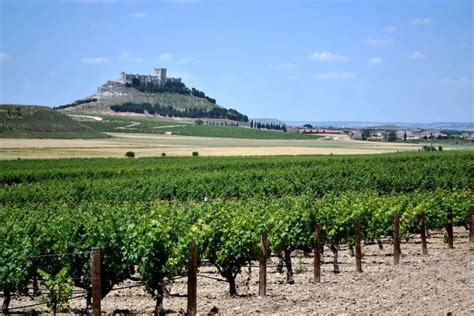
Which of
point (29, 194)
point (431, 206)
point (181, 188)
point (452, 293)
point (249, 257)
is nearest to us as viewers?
point (452, 293)

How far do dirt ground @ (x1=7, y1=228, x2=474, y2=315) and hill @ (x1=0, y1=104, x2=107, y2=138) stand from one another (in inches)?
3050

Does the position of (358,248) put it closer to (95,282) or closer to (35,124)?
(95,282)

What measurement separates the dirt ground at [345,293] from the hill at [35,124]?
77.5 meters

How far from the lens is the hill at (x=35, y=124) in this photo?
92.3m

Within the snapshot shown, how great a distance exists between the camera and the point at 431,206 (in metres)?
22.6

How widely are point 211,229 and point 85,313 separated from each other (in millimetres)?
3101

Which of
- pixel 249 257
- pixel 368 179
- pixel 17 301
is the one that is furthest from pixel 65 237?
pixel 368 179

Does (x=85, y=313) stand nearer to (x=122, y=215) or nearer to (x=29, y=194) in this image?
(x=122, y=215)

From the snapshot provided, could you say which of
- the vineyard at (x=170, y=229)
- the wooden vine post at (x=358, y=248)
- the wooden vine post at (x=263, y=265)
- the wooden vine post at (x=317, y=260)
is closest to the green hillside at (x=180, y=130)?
the vineyard at (x=170, y=229)

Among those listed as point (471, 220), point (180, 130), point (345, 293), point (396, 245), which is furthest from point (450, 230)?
point (180, 130)

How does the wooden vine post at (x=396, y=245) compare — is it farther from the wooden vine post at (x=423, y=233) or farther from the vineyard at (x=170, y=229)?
the wooden vine post at (x=423, y=233)

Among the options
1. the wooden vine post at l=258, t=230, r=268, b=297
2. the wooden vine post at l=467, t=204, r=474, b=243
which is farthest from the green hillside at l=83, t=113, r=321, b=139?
the wooden vine post at l=258, t=230, r=268, b=297

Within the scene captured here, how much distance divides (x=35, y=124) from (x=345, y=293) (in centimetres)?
8953

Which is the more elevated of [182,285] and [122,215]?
[122,215]
